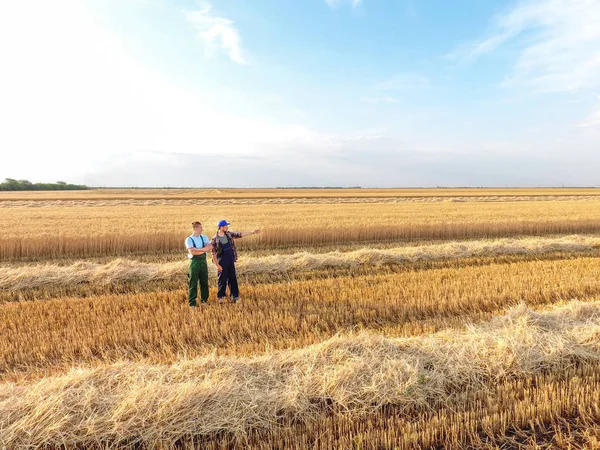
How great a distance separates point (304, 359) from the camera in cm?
428

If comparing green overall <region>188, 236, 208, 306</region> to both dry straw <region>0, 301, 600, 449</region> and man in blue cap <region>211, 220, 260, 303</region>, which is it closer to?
man in blue cap <region>211, 220, 260, 303</region>

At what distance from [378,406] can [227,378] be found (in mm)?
1554

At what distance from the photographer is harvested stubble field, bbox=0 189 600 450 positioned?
10.6ft

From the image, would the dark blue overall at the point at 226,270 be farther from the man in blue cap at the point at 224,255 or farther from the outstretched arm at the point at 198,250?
the outstretched arm at the point at 198,250

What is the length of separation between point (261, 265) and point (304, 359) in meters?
6.49

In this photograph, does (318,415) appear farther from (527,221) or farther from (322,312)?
(527,221)

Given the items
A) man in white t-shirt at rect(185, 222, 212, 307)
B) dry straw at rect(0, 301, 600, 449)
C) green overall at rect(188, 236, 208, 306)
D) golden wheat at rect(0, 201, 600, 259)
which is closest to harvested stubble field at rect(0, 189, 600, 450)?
dry straw at rect(0, 301, 600, 449)

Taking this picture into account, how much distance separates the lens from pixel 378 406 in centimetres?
357

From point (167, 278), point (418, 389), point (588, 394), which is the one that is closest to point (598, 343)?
point (588, 394)

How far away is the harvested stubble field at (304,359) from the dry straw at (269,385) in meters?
0.02

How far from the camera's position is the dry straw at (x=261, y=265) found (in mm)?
9469

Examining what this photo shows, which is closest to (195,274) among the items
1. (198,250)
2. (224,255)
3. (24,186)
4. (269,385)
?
(198,250)

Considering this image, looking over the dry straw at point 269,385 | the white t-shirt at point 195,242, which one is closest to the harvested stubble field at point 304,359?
the dry straw at point 269,385

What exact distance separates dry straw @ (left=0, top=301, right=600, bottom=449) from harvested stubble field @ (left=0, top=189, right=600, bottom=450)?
2cm
